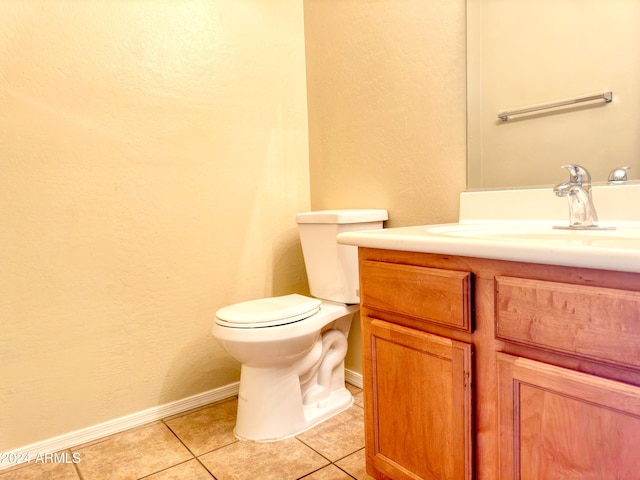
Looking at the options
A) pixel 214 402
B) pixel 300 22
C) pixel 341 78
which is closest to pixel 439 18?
pixel 341 78

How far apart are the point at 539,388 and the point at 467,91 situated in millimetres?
1055

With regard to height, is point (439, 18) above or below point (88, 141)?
above

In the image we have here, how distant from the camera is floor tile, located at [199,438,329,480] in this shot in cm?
145

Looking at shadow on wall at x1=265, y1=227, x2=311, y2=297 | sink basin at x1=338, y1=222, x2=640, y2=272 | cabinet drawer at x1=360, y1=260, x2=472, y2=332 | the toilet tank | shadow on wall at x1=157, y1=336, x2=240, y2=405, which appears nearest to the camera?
sink basin at x1=338, y1=222, x2=640, y2=272

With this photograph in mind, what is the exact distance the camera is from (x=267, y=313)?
5.27 ft

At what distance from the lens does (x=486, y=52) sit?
145 centimetres

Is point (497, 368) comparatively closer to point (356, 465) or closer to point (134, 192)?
point (356, 465)

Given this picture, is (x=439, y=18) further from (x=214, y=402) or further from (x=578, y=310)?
(x=214, y=402)

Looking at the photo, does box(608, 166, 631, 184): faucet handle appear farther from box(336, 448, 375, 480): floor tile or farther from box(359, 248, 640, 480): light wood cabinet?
box(336, 448, 375, 480): floor tile

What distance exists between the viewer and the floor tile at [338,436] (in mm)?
1582

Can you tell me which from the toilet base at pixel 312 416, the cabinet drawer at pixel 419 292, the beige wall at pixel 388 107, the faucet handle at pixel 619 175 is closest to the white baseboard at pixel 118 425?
the toilet base at pixel 312 416

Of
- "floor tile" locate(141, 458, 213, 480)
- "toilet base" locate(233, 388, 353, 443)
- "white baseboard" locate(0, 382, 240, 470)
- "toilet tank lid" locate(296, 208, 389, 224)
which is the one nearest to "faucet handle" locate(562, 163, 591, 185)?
"toilet tank lid" locate(296, 208, 389, 224)

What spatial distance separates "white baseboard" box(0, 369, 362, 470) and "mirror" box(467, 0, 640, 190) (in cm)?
124

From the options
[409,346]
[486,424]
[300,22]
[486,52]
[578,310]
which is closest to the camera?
[578,310]
